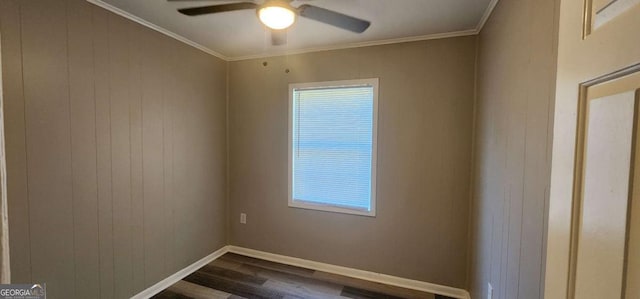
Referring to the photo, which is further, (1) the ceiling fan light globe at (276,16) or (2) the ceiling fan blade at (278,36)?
(2) the ceiling fan blade at (278,36)

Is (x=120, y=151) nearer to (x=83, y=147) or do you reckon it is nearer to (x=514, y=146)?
(x=83, y=147)

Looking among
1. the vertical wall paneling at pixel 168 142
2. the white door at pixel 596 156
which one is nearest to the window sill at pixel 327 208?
the vertical wall paneling at pixel 168 142

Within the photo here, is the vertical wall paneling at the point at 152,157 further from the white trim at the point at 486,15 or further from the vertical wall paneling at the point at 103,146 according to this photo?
the white trim at the point at 486,15

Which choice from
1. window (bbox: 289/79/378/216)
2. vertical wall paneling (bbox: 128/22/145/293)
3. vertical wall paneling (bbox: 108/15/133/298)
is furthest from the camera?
window (bbox: 289/79/378/216)

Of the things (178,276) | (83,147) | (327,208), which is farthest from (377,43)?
(178,276)

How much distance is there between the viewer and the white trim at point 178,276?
2256 mm

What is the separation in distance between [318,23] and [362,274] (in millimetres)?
2422

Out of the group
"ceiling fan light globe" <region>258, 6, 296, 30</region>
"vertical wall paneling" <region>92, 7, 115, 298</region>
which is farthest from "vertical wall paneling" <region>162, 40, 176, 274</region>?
"ceiling fan light globe" <region>258, 6, 296, 30</region>

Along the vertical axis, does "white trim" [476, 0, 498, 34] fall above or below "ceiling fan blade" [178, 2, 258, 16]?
above

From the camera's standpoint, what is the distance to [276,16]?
60.9 inches

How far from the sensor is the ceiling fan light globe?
150cm

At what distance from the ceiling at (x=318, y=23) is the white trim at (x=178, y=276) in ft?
7.55

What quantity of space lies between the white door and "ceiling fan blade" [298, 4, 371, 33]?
1133 mm

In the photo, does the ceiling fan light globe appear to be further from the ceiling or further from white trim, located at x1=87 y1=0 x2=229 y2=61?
white trim, located at x1=87 y1=0 x2=229 y2=61
